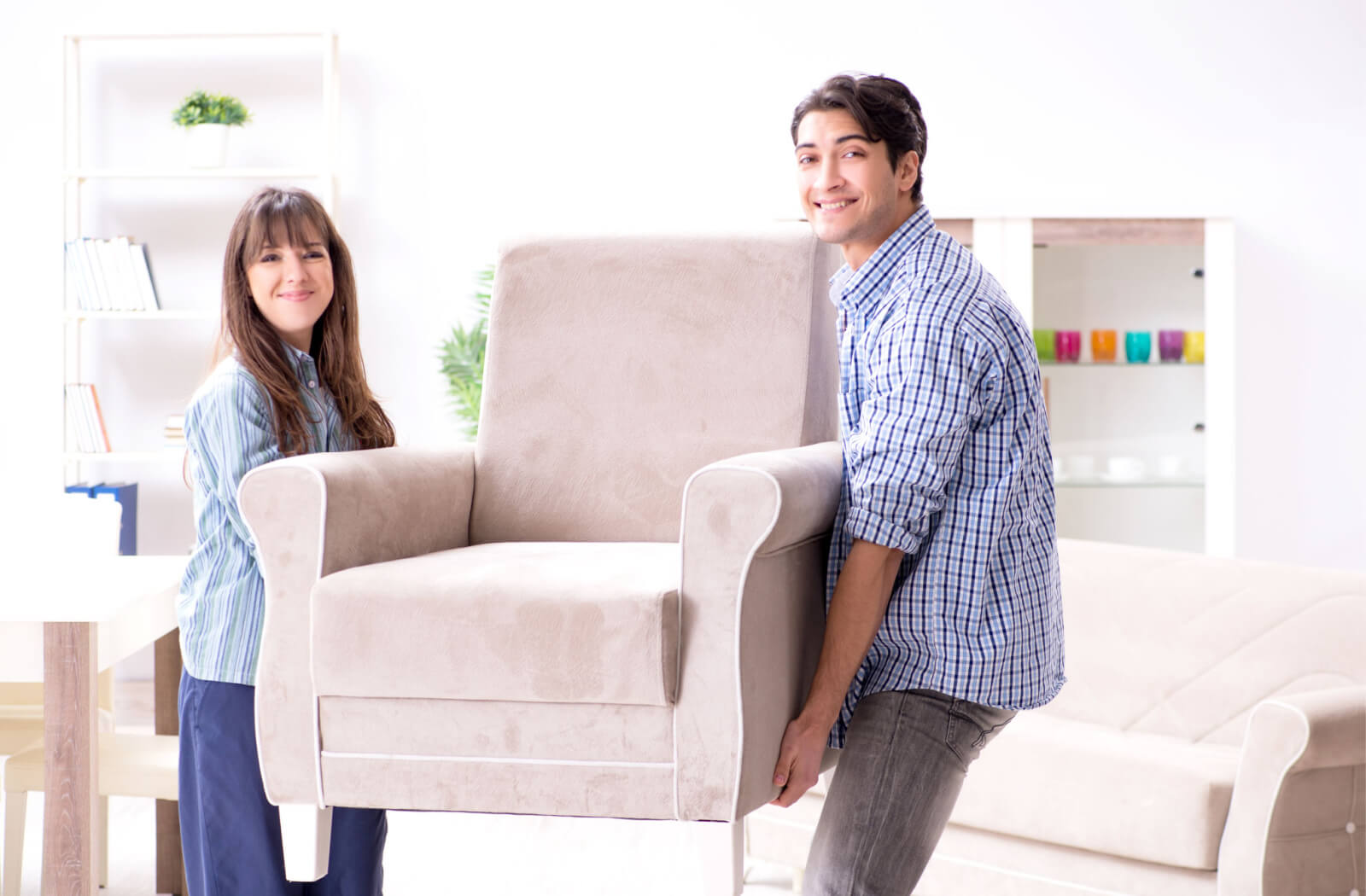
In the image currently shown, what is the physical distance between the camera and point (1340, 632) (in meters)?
2.50

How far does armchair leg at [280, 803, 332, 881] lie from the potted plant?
3.14 m

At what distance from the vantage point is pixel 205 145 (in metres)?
4.18

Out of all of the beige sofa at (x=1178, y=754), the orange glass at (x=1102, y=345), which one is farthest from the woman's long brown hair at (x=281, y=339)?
the orange glass at (x=1102, y=345)

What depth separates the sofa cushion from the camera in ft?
7.04

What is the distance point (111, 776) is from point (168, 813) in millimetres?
342

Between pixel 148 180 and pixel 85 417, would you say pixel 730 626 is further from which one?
pixel 148 180

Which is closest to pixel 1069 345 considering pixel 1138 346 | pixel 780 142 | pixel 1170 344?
pixel 1138 346

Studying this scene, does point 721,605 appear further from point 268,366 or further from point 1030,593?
point 268,366

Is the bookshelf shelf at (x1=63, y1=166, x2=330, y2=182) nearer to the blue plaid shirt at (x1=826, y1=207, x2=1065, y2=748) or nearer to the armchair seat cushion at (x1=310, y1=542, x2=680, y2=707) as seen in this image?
the armchair seat cushion at (x1=310, y1=542, x2=680, y2=707)

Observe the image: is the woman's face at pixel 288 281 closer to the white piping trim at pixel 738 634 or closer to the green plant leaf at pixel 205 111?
the white piping trim at pixel 738 634

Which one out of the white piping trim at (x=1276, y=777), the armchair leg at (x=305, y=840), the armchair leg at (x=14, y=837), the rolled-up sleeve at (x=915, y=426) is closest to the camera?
the rolled-up sleeve at (x=915, y=426)

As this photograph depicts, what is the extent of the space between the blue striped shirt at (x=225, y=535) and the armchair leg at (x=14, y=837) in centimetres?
102

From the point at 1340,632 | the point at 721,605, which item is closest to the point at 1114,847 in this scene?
the point at 1340,632

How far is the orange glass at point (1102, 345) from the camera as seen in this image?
414cm
